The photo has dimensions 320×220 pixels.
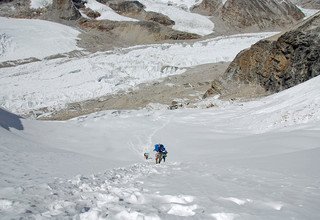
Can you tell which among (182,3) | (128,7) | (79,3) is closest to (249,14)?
(182,3)

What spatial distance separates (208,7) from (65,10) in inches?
1602

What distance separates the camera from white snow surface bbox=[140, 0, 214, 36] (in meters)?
93.4

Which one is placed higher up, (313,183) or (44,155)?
(313,183)

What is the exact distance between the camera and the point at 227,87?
37.4m

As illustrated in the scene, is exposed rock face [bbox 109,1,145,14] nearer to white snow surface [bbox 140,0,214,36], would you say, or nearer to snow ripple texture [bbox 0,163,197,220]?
white snow surface [bbox 140,0,214,36]

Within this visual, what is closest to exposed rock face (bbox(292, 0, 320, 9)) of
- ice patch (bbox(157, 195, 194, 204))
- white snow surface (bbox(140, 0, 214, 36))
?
white snow surface (bbox(140, 0, 214, 36))

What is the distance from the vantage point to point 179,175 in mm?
8797

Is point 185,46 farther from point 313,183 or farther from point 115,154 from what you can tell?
point 313,183

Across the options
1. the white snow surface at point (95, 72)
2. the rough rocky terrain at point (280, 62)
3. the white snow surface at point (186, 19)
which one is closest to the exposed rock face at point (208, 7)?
the white snow surface at point (186, 19)

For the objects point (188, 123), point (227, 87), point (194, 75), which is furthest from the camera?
point (194, 75)

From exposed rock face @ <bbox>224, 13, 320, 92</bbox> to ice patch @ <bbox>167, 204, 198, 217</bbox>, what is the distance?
27.6m

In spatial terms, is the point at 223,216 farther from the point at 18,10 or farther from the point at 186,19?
the point at 18,10

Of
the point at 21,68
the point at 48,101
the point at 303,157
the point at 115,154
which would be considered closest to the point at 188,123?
the point at 115,154

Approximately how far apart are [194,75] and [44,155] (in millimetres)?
38238
